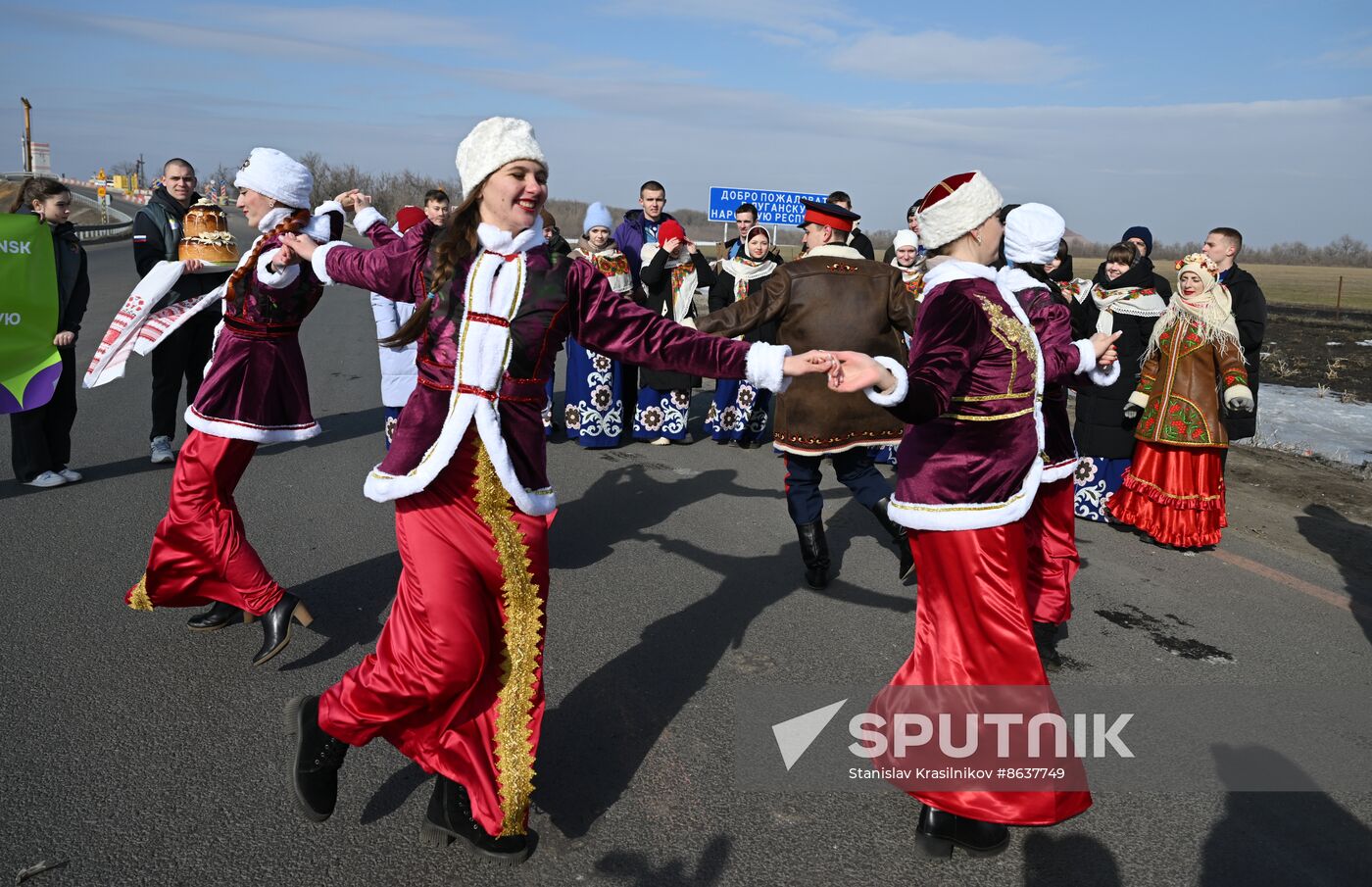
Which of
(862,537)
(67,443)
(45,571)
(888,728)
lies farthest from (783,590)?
(67,443)

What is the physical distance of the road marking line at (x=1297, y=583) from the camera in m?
5.63

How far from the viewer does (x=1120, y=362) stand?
22.5 feet

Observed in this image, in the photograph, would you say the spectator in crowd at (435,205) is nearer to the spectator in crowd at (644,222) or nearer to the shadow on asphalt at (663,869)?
the spectator in crowd at (644,222)

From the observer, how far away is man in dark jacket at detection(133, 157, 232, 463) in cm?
752

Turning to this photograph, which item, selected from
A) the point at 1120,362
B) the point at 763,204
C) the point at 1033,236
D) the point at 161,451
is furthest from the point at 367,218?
the point at 763,204

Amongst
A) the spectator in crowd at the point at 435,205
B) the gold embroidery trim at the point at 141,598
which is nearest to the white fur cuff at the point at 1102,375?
the gold embroidery trim at the point at 141,598

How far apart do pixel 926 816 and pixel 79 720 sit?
2.93 m

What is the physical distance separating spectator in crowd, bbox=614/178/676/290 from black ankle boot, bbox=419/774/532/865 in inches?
272

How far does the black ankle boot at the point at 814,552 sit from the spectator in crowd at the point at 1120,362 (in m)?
2.38

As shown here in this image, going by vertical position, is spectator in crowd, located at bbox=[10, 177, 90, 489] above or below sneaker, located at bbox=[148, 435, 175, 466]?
above

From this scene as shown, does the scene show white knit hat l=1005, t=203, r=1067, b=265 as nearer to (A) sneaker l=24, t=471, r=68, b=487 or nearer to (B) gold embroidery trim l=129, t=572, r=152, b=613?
(B) gold embroidery trim l=129, t=572, r=152, b=613

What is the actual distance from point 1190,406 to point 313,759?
545 centimetres

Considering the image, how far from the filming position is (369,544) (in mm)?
5891

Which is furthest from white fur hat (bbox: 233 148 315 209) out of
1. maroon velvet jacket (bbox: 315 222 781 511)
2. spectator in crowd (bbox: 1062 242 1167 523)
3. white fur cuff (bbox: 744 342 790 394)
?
spectator in crowd (bbox: 1062 242 1167 523)
